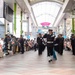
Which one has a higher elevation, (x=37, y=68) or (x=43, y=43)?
(x=43, y=43)

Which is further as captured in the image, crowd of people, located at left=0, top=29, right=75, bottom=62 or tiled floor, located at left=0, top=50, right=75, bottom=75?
crowd of people, located at left=0, top=29, right=75, bottom=62

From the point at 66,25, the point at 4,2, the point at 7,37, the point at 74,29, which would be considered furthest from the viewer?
the point at 66,25

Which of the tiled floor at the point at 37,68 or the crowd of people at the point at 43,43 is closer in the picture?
the tiled floor at the point at 37,68

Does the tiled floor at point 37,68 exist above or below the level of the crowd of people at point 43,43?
below

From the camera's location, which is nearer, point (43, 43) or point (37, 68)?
point (37, 68)

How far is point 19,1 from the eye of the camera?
2628 cm

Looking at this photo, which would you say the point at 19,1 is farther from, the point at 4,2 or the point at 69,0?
the point at 69,0

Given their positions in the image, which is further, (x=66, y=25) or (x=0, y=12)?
(x=66, y=25)

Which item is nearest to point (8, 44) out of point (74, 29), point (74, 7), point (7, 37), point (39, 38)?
point (7, 37)

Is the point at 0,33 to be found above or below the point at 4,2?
below

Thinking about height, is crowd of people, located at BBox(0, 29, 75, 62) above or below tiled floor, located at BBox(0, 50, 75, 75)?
above

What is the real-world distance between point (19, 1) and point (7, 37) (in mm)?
7184

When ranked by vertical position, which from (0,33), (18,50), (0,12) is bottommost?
(18,50)

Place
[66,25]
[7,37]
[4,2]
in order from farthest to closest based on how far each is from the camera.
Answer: [66,25], [4,2], [7,37]
